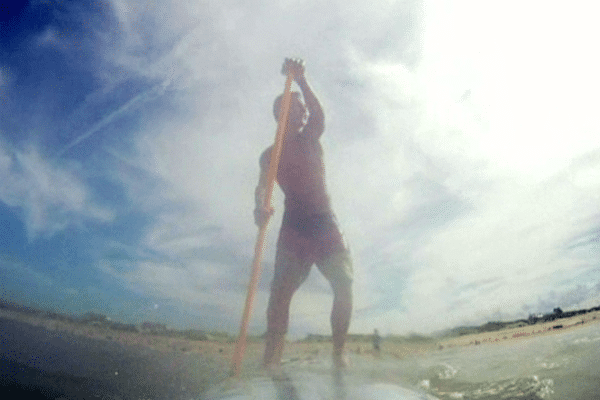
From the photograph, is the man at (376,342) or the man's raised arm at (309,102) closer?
the man's raised arm at (309,102)

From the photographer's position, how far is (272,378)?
1802 mm

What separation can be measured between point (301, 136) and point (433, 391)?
1993 mm

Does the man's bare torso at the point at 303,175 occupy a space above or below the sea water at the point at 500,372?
above

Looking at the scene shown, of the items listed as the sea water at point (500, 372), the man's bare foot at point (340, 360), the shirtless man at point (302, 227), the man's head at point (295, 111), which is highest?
the man's head at point (295, 111)

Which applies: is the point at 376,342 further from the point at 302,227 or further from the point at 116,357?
the point at 116,357

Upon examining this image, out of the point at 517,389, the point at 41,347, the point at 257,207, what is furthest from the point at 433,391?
the point at 41,347

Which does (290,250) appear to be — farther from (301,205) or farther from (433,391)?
(433,391)

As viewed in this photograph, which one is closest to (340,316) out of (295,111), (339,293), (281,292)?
(339,293)

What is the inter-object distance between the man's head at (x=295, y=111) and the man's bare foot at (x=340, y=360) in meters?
1.68

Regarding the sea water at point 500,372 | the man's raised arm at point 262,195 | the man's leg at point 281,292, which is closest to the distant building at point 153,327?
the man's leg at point 281,292

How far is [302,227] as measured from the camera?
7.34 feet

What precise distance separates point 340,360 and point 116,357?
1530 mm

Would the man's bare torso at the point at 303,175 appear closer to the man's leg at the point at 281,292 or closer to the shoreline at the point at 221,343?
the man's leg at the point at 281,292

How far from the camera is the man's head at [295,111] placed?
6.79 ft
